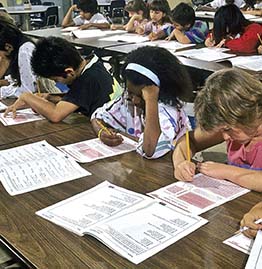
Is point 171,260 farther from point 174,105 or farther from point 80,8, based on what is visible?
point 80,8

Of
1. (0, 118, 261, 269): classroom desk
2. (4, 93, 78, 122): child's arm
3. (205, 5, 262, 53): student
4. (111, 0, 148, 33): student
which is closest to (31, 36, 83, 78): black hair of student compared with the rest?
(4, 93, 78, 122): child's arm

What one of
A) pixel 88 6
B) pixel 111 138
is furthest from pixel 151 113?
pixel 88 6

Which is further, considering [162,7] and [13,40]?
[162,7]

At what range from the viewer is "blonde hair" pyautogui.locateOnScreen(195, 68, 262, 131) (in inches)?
48.1

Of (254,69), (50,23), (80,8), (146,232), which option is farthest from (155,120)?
(50,23)

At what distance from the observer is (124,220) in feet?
3.67

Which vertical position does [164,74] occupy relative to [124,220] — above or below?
above

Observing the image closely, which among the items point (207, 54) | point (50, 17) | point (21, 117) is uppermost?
point (207, 54)

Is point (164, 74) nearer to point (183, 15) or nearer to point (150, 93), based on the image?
point (150, 93)

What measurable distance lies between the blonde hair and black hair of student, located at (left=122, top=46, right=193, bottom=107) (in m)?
0.35

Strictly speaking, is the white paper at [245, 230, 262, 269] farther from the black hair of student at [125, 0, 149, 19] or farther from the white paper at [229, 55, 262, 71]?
the black hair of student at [125, 0, 149, 19]

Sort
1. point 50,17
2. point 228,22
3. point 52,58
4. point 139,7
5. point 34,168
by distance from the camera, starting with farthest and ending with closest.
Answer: point 50,17
point 139,7
point 228,22
point 52,58
point 34,168

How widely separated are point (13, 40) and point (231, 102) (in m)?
1.78

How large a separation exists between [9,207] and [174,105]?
76 cm
